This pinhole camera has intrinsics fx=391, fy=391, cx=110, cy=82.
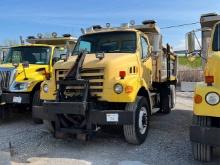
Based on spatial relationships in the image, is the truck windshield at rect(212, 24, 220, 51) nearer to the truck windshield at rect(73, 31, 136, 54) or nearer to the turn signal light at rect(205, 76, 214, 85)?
the turn signal light at rect(205, 76, 214, 85)

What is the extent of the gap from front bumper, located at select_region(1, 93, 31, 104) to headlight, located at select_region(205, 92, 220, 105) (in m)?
5.59

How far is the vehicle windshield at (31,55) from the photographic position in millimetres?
11492

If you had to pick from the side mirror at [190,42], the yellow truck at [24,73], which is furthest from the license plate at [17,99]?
the side mirror at [190,42]

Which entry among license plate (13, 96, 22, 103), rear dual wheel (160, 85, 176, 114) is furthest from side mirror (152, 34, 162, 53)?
license plate (13, 96, 22, 103)

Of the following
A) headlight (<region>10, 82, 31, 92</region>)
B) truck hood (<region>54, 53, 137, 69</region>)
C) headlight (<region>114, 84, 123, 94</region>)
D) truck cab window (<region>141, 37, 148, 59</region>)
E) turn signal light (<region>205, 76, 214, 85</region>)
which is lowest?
headlight (<region>10, 82, 31, 92</region>)

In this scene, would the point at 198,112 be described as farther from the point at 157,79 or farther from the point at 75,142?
the point at 157,79

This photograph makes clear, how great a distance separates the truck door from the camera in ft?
29.9

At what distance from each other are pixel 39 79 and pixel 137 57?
323 centimetres

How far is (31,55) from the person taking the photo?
1162cm

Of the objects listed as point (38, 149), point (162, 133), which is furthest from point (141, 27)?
point (38, 149)

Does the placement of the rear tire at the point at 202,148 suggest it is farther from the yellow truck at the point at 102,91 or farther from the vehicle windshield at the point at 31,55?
the vehicle windshield at the point at 31,55

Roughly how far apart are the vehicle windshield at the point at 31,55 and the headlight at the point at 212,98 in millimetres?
6337

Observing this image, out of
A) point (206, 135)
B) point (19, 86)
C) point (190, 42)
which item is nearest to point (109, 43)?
point (190, 42)

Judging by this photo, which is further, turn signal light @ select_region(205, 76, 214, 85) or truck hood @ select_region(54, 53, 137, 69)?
truck hood @ select_region(54, 53, 137, 69)
